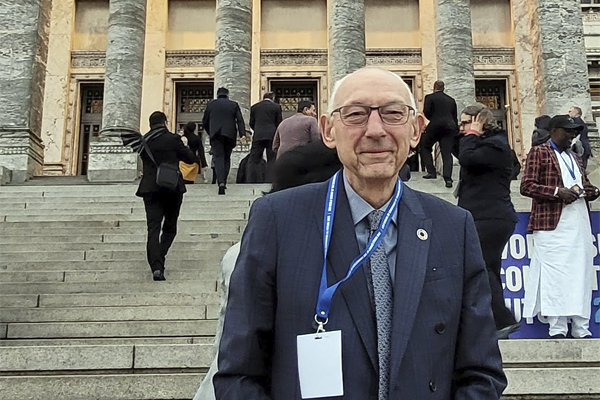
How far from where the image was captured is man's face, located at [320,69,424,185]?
2041 millimetres

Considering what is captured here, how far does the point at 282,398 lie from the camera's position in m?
1.89

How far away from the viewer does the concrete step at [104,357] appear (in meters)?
5.03

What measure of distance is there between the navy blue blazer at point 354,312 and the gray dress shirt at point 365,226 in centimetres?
3

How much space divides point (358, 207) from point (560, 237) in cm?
477

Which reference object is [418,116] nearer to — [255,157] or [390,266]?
[390,266]

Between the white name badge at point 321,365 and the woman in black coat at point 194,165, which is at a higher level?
the woman in black coat at point 194,165

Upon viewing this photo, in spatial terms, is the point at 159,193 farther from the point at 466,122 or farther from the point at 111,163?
the point at 111,163

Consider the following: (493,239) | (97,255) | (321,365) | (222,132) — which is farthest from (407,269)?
(222,132)

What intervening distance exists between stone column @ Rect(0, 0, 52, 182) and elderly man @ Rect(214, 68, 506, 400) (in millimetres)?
16599

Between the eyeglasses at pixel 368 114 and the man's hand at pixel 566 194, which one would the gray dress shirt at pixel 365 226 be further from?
the man's hand at pixel 566 194

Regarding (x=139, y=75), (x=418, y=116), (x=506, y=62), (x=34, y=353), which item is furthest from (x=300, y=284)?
(x=506, y=62)

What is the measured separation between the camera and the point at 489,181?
564 centimetres

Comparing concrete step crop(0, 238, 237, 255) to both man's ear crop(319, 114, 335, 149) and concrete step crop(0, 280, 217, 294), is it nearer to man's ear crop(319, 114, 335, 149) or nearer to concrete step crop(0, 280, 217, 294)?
concrete step crop(0, 280, 217, 294)

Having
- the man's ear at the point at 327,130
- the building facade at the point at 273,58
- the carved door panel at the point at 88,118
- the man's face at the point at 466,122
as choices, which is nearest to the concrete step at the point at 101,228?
the man's face at the point at 466,122
